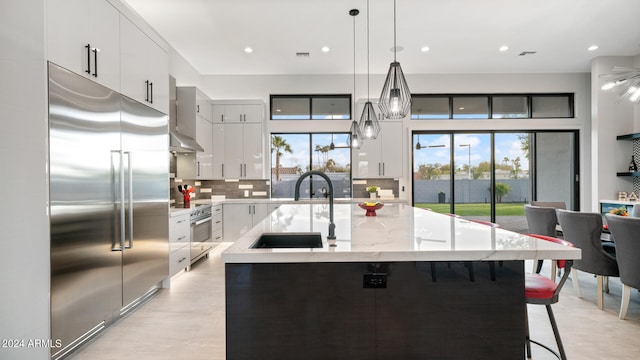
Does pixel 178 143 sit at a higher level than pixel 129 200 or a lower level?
higher

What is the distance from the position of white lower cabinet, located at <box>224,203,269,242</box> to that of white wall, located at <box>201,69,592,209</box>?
1.54 m

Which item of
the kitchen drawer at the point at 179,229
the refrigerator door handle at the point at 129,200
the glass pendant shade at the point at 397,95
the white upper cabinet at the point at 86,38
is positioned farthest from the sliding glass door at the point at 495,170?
the white upper cabinet at the point at 86,38

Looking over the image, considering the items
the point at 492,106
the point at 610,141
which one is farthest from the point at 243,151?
the point at 610,141

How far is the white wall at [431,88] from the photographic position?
18.6ft

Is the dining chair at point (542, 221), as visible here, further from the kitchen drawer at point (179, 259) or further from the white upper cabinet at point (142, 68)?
the white upper cabinet at point (142, 68)

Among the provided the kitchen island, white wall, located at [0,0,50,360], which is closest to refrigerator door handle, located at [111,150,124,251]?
white wall, located at [0,0,50,360]

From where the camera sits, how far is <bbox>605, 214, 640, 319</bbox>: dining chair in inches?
95.5

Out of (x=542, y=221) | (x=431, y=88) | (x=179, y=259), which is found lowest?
(x=179, y=259)

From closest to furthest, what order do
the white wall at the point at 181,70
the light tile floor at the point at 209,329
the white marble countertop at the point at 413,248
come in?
the white marble countertop at the point at 413,248
the light tile floor at the point at 209,329
the white wall at the point at 181,70

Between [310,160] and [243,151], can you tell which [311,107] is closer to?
[310,160]

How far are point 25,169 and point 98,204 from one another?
490 millimetres

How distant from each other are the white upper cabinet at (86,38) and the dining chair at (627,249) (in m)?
4.35

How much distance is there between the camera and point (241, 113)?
543 centimetres

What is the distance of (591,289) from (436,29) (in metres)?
3.62
